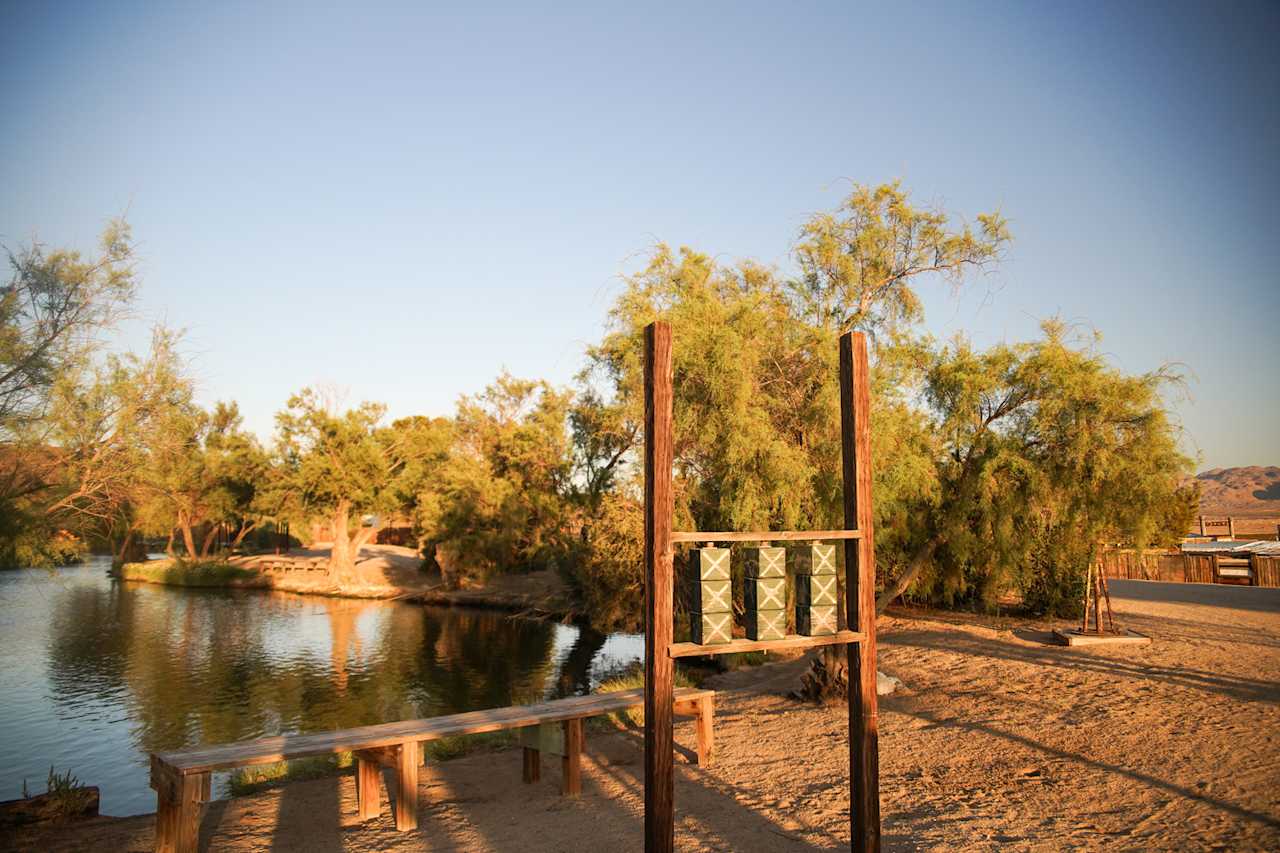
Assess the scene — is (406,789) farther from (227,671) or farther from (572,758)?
(227,671)

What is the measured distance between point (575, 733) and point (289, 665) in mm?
15759

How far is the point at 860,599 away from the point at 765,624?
77 centimetres

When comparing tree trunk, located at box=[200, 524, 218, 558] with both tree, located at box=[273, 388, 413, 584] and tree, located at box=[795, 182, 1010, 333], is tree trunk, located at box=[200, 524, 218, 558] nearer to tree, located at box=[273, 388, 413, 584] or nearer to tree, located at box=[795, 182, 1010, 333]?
tree, located at box=[273, 388, 413, 584]

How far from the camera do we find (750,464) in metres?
10.9

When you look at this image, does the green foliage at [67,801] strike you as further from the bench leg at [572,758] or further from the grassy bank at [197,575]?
the grassy bank at [197,575]

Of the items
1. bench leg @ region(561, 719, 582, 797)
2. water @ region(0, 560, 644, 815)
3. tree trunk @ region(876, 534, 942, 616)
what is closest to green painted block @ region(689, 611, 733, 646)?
bench leg @ region(561, 719, 582, 797)

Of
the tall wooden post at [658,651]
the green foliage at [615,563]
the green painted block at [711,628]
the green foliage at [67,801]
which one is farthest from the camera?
the green foliage at [615,563]

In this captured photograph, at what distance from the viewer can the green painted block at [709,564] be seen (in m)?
5.26

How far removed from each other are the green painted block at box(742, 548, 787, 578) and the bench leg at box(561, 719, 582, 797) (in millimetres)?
2938

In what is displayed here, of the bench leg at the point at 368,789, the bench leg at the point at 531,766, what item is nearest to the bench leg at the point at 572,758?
the bench leg at the point at 531,766

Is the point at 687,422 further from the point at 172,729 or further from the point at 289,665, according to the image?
the point at 289,665

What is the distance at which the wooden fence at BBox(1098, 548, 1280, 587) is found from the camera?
2025cm

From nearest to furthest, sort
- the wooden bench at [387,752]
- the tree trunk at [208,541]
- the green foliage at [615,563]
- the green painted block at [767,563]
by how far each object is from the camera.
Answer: the green painted block at [767,563], the wooden bench at [387,752], the green foliage at [615,563], the tree trunk at [208,541]

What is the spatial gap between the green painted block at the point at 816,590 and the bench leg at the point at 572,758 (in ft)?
9.53
